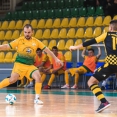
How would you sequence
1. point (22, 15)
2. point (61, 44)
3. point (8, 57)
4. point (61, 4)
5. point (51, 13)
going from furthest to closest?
point (61, 4), point (22, 15), point (51, 13), point (8, 57), point (61, 44)

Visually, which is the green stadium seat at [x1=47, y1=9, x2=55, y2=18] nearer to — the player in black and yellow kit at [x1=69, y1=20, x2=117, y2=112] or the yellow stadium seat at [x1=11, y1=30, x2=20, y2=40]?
the yellow stadium seat at [x1=11, y1=30, x2=20, y2=40]

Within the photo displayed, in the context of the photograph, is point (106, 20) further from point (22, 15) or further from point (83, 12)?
point (22, 15)

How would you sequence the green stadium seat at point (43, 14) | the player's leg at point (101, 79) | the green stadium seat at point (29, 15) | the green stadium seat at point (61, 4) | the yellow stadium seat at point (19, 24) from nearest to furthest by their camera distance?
the player's leg at point (101, 79)
the yellow stadium seat at point (19, 24)
the green stadium seat at point (43, 14)
the green stadium seat at point (29, 15)
the green stadium seat at point (61, 4)

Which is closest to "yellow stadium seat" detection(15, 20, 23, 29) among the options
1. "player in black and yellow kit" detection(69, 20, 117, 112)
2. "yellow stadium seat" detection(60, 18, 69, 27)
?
"yellow stadium seat" detection(60, 18, 69, 27)

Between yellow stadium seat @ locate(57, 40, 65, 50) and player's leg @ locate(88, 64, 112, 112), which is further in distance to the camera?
yellow stadium seat @ locate(57, 40, 65, 50)

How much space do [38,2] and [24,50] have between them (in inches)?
552

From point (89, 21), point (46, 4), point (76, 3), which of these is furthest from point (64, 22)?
point (46, 4)

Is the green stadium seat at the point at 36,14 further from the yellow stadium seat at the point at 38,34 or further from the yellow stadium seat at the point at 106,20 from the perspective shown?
the yellow stadium seat at the point at 106,20

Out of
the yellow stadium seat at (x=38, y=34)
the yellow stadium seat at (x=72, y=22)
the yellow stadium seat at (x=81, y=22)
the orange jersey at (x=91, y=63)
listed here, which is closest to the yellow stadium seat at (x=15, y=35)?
the yellow stadium seat at (x=38, y=34)

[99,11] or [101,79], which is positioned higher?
[99,11]

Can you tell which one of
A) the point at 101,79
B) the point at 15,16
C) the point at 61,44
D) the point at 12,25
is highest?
the point at 15,16

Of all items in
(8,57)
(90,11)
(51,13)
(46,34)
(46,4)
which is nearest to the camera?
(8,57)

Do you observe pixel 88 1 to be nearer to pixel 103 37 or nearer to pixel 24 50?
pixel 24 50

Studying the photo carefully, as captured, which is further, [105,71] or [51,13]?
[51,13]
